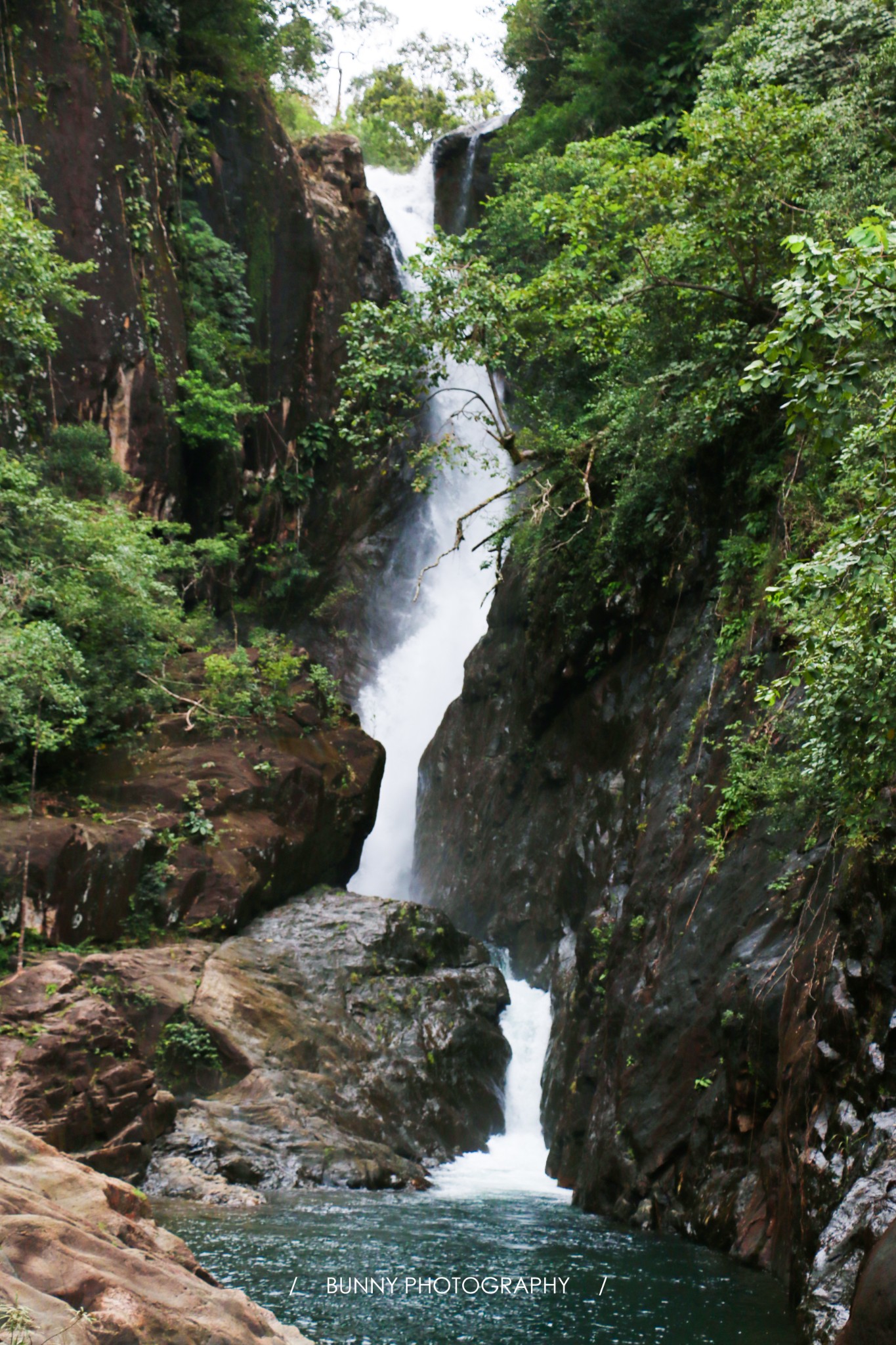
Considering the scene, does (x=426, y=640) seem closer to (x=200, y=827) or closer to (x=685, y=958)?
(x=200, y=827)

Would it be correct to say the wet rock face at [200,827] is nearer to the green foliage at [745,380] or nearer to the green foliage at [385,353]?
the green foliage at [745,380]

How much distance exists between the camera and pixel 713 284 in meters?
13.0

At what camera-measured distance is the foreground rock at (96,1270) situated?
11.4 feet

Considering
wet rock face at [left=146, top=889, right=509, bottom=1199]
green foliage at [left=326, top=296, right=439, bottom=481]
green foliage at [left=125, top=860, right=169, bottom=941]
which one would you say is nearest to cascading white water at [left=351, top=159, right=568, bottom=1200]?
wet rock face at [left=146, top=889, right=509, bottom=1199]

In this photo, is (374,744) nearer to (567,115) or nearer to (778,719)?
(778,719)

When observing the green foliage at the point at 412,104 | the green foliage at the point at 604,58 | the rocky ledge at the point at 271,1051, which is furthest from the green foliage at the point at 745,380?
the green foliage at the point at 412,104

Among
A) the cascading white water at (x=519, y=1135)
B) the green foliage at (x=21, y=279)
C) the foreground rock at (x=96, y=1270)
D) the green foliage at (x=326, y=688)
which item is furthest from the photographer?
the green foliage at (x=326, y=688)

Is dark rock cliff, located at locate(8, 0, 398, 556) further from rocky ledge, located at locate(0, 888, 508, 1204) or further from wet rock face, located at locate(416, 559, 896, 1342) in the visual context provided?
rocky ledge, located at locate(0, 888, 508, 1204)

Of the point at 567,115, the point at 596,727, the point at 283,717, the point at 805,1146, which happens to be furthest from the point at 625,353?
the point at 567,115

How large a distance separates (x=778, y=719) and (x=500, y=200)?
1927 centimetres

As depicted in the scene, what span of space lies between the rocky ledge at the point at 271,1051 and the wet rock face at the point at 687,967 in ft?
6.04

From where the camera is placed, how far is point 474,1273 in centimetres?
816

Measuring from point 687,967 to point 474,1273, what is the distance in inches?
155

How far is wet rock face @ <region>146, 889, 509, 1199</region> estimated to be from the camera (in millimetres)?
11906
